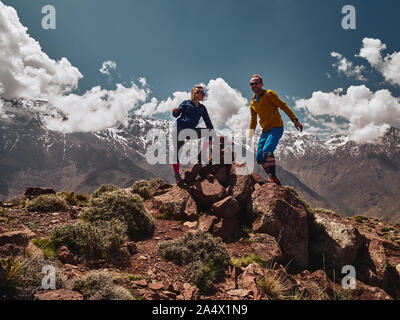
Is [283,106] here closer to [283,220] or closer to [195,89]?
[195,89]

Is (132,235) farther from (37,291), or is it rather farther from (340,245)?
(340,245)

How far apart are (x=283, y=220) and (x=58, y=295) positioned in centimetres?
692

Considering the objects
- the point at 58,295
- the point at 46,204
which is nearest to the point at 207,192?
the point at 58,295

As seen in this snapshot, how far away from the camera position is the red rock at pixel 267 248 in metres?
6.68

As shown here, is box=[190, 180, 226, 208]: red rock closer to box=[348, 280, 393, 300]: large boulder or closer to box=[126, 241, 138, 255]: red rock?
box=[126, 241, 138, 255]: red rock

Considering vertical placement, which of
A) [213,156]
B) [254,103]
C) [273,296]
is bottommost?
[273,296]

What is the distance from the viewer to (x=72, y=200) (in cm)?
1149

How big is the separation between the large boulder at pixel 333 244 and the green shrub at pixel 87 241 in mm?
6810

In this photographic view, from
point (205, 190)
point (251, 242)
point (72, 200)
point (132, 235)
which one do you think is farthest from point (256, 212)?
point (72, 200)

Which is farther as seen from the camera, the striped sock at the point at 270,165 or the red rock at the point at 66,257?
the striped sock at the point at 270,165

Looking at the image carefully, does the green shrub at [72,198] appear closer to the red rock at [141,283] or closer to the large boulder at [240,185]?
the large boulder at [240,185]

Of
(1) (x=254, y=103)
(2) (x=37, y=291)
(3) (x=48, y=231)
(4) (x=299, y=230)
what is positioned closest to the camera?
(2) (x=37, y=291)

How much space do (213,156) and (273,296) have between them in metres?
6.41

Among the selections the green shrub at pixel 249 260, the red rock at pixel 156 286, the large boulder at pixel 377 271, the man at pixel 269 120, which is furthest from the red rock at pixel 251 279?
the large boulder at pixel 377 271
